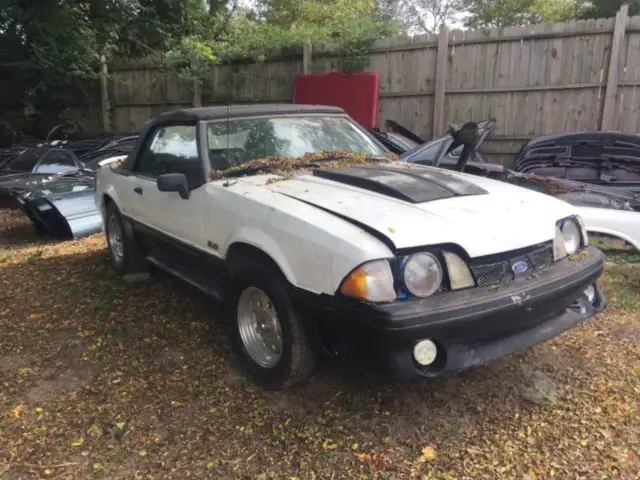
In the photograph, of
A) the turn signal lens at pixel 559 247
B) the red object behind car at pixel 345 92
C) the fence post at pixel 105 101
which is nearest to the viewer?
the turn signal lens at pixel 559 247

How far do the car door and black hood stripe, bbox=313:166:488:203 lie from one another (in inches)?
33.0

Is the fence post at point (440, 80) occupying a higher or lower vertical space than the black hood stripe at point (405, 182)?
higher

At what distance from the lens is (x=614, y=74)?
24.5 feet

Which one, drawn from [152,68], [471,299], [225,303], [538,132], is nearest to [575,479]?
[471,299]

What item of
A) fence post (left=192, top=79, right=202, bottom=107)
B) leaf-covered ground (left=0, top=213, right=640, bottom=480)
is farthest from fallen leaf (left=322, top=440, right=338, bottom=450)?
fence post (left=192, top=79, right=202, bottom=107)

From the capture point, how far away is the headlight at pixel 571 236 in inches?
123

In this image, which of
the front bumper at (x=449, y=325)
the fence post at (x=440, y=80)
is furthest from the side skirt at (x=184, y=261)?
the fence post at (x=440, y=80)

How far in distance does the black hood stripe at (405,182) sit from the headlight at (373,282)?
1.95 feet

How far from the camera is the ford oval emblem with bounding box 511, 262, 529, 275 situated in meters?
2.71

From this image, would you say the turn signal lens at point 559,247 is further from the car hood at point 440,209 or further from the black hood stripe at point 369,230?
the black hood stripe at point 369,230

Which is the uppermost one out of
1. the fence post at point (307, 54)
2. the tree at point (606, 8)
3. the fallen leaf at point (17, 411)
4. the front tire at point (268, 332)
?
the tree at point (606, 8)

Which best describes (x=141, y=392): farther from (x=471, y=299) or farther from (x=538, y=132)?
(x=538, y=132)

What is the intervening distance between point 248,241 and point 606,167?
4418 mm

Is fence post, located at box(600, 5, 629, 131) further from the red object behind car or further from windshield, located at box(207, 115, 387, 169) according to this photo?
windshield, located at box(207, 115, 387, 169)
